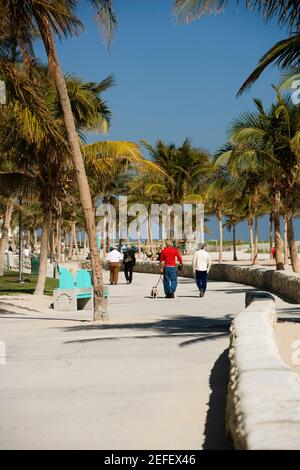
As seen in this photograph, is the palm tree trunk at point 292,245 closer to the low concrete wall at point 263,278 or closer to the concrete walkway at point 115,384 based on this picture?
the low concrete wall at point 263,278

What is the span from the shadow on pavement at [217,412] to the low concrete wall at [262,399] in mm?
153

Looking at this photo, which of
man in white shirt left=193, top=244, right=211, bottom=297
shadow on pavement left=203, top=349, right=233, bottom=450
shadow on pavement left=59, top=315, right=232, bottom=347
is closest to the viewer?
shadow on pavement left=203, top=349, right=233, bottom=450

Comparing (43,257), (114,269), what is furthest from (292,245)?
(43,257)

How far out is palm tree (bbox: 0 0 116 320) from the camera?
1427 centimetres

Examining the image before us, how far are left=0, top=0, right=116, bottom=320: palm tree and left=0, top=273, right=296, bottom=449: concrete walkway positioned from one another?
1209 mm

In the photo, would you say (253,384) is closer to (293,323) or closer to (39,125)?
(293,323)

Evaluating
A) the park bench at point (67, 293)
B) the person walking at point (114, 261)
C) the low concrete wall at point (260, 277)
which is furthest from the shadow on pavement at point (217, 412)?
the person walking at point (114, 261)

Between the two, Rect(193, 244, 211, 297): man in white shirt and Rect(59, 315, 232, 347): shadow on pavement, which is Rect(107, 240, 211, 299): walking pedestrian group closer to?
Rect(193, 244, 211, 297): man in white shirt

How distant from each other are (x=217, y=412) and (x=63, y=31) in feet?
33.3

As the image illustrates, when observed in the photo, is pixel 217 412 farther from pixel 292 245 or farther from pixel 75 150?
pixel 292 245

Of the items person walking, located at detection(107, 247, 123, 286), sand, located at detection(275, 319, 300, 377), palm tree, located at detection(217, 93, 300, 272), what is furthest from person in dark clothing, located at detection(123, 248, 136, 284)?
sand, located at detection(275, 319, 300, 377)

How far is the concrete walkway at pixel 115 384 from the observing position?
5.60 meters

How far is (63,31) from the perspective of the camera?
48.3ft

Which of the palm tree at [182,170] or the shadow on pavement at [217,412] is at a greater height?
the palm tree at [182,170]
